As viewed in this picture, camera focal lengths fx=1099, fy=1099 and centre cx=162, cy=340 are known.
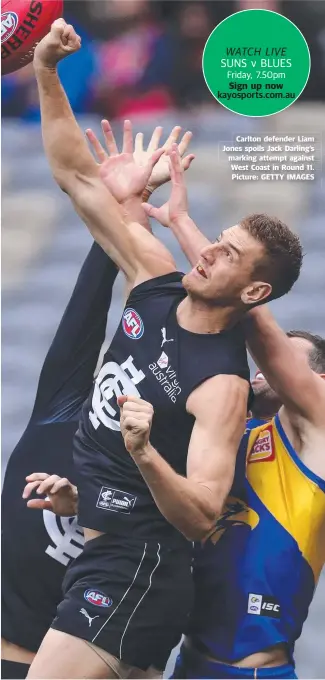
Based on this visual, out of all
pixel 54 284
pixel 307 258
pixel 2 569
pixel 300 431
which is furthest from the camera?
pixel 54 284

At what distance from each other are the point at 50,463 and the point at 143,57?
1659 millimetres

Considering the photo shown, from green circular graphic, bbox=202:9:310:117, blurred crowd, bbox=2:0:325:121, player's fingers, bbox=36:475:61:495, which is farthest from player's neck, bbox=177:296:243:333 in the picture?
blurred crowd, bbox=2:0:325:121

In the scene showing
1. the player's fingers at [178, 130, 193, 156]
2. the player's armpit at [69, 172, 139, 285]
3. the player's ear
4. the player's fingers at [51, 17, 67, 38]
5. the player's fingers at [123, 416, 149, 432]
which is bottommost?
the player's fingers at [123, 416, 149, 432]

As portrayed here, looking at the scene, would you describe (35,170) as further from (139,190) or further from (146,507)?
(146,507)

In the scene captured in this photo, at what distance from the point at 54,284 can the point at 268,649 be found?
1897 mm

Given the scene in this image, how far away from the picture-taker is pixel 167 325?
10.7 ft

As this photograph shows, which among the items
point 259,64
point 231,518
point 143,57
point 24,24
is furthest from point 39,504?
point 143,57

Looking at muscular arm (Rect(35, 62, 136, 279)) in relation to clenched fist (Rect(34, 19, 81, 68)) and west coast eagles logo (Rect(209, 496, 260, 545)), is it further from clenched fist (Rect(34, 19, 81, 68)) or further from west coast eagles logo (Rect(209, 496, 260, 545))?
west coast eagles logo (Rect(209, 496, 260, 545))

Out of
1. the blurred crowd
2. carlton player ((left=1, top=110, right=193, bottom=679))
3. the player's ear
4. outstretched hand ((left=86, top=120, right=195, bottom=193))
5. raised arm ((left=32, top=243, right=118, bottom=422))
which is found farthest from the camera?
Answer: the blurred crowd

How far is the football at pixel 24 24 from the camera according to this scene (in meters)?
3.62

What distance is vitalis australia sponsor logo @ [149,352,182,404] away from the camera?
10.4 feet

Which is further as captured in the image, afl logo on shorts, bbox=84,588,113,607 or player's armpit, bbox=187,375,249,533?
afl logo on shorts, bbox=84,588,113,607

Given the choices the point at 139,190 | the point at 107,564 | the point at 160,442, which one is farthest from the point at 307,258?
the point at 107,564

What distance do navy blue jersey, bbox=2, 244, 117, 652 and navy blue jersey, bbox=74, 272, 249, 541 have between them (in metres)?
0.48
